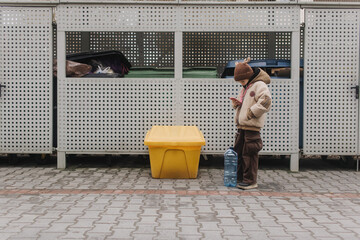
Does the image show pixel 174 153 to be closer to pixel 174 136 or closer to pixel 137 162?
pixel 174 136

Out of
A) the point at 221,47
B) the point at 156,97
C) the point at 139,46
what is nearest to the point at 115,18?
the point at 156,97

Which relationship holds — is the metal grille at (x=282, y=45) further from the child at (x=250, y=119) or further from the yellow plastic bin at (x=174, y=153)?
the yellow plastic bin at (x=174, y=153)

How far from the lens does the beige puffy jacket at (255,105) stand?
4.72 meters

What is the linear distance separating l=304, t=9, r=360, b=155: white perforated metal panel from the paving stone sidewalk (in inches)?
22.8

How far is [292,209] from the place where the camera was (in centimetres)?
407

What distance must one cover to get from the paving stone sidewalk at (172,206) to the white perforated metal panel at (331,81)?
58 centimetres

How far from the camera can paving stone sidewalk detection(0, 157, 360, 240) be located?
3.33m

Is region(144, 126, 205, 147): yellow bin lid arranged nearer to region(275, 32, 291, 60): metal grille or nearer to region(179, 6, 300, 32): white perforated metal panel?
region(179, 6, 300, 32): white perforated metal panel

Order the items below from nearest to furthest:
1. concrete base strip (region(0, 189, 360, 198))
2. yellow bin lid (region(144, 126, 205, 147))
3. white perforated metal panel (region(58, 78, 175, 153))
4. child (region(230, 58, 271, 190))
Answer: concrete base strip (region(0, 189, 360, 198))
child (region(230, 58, 271, 190))
yellow bin lid (region(144, 126, 205, 147))
white perforated metal panel (region(58, 78, 175, 153))

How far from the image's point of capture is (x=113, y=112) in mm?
6070

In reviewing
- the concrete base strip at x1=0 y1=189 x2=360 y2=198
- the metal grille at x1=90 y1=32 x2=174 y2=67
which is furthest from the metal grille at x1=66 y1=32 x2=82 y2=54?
the concrete base strip at x1=0 y1=189 x2=360 y2=198

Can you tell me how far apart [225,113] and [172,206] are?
2364 mm

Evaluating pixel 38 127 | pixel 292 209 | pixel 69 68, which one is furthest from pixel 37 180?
pixel 292 209

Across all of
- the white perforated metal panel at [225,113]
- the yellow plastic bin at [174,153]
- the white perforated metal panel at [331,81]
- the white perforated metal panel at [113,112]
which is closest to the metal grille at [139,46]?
A: the white perforated metal panel at [113,112]
